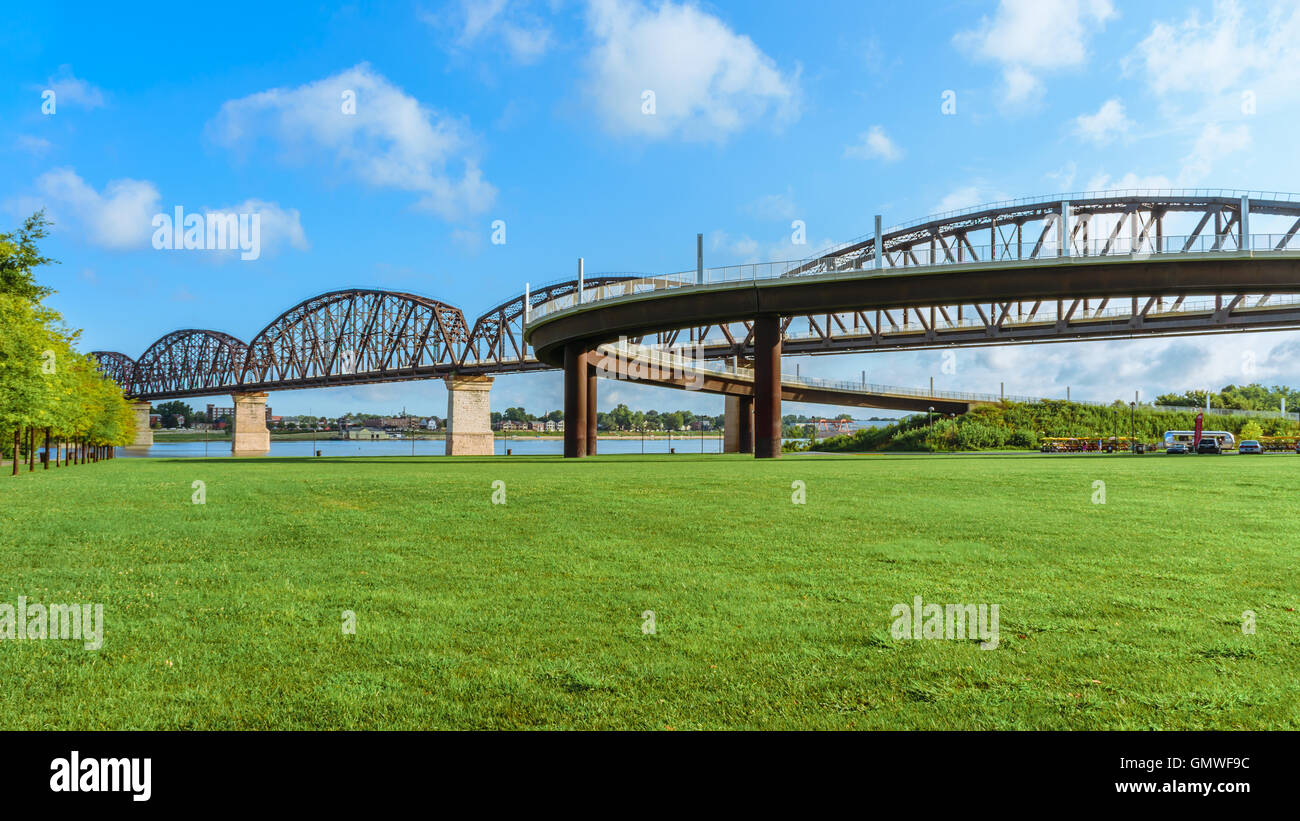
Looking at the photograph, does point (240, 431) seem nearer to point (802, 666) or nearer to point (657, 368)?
point (657, 368)

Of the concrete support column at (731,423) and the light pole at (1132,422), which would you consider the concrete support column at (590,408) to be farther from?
the light pole at (1132,422)

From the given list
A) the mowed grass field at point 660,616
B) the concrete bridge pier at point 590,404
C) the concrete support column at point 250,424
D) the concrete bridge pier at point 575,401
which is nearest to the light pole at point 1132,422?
the concrete bridge pier at point 590,404

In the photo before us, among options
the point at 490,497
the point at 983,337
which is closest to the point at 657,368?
the point at 983,337

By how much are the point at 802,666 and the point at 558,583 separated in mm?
3941

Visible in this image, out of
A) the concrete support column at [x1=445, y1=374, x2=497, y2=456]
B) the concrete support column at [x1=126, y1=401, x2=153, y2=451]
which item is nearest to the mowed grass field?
the concrete support column at [x1=445, y1=374, x2=497, y2=456]

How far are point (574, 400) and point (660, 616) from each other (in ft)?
156

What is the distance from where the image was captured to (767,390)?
42281 millimetres

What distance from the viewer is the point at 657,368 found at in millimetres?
76750

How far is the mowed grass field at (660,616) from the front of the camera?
17.1ft

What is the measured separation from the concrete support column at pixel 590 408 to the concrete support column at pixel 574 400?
1.34m

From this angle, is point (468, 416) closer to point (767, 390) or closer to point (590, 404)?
point (590, 404)

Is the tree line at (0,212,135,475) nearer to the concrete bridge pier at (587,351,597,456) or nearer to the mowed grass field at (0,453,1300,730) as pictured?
the mowed grass field at (0,453,1300,730)

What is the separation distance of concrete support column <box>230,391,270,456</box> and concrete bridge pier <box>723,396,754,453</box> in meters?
98.8
